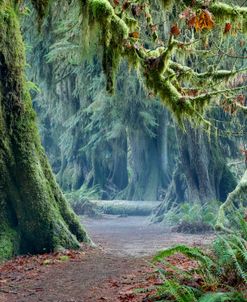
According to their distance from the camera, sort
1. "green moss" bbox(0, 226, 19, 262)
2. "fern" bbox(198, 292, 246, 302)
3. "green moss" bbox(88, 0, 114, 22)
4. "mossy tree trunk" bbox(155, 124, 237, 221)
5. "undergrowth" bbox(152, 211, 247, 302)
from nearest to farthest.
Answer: "fern" bbox(198, 292, 246, 302) < "undergrowth" bbox(152, 211, 247, 302) < "green moss" bbox(88, 0, 114, 22) < "green moss" bbox(0, 226, 19, 262) < "mossy tree trunk" bbox(155, 124, 237, 221)

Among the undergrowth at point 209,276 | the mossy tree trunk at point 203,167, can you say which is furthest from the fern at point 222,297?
the mossy tree trunk at point 203,167

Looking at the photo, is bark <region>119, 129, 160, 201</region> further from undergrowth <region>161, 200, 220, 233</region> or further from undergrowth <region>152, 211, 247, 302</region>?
undergrowth <region>152, 211, 247, 302</region>

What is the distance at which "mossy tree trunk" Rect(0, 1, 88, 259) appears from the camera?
34.2ft

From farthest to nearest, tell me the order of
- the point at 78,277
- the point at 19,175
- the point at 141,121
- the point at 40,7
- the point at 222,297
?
the point at 141,121 → the point at 19,175 → the point at 40,7 → the point at 78,277 → the point at 222,297

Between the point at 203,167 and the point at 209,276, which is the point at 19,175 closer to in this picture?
the point at 209,276

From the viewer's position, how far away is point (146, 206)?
26828 millimetres

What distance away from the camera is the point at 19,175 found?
1055 centimetres

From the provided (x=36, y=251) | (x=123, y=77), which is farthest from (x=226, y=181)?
(x=36, y=251)

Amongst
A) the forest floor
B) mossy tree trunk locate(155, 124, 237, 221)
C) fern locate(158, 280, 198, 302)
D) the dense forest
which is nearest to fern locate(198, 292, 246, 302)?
the dense forest

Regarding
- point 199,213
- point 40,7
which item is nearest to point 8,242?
point 40,7

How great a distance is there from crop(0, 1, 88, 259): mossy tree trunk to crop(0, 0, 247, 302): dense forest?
2 centimetres

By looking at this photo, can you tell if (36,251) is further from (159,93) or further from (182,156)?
(182,156)

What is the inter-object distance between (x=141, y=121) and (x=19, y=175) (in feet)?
44.2

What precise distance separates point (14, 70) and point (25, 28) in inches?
399
